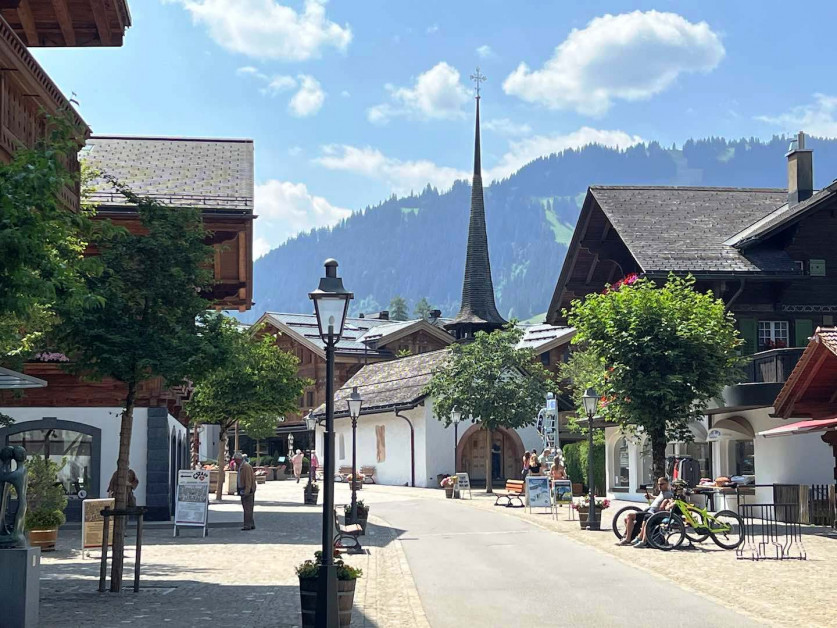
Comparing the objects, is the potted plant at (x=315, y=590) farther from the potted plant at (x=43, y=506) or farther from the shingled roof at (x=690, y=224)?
the shingled roof at (x=690, y=224)

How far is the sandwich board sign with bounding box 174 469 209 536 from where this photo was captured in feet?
80.3

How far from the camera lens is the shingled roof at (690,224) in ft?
115

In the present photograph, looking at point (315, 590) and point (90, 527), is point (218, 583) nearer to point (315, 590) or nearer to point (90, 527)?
point (90, 527)

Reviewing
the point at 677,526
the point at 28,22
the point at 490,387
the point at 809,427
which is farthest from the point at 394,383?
the point at 28,22

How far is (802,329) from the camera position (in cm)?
3644

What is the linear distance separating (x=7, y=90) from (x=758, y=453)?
21.5 metres

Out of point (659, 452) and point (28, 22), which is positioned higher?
point (28, 22)

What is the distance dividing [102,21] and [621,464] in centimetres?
2839

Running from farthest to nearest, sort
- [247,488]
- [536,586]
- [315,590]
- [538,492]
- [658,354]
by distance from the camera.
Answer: [538,492], [658,354], [247,488], [536,586], [315,590]

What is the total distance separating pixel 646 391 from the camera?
26594 mm

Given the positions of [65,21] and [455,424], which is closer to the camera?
[65,21]

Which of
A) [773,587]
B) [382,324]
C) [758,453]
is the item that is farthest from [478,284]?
[773,587]

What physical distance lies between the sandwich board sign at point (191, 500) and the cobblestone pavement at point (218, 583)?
0.40 m

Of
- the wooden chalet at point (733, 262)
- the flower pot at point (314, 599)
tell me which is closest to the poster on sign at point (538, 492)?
the wooden chalet at point (733, 262)
